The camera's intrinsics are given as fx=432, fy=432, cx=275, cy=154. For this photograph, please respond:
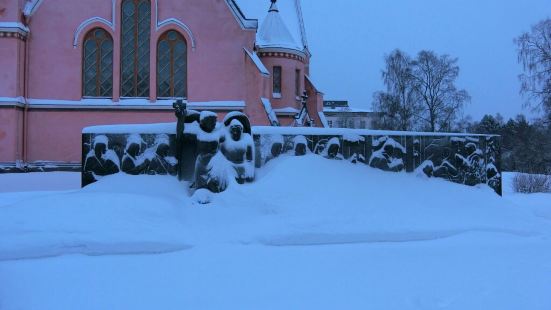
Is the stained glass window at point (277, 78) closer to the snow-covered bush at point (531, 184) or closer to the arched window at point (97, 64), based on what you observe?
the arched window at point (97, 64)

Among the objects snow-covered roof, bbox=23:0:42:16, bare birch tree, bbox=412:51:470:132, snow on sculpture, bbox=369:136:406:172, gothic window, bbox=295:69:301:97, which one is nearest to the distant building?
bare birch tree, bbox=412:51:470:132

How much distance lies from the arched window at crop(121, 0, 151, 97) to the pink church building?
5cm

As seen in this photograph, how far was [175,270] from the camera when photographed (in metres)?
4.96

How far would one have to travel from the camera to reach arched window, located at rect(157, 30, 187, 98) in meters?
20.1

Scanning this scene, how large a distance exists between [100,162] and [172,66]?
41.6 feet

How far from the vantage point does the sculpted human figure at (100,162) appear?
8.30 metres

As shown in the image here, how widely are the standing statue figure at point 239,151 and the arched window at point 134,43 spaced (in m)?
13.5

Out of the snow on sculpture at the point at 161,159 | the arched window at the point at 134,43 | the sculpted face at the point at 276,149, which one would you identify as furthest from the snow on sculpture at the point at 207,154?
the arched window at the point at 134,43

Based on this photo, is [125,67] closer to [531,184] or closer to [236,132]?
[236,132]

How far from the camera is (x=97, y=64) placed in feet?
65.6

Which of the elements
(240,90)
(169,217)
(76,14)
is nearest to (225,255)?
(169,217)

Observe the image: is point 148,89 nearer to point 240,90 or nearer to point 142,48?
point 142,48

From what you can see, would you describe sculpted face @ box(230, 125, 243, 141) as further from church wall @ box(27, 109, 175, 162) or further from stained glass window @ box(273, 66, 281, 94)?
stained glass window @ box(273, 66, 281, 94)

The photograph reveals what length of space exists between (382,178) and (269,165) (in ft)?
7.38
